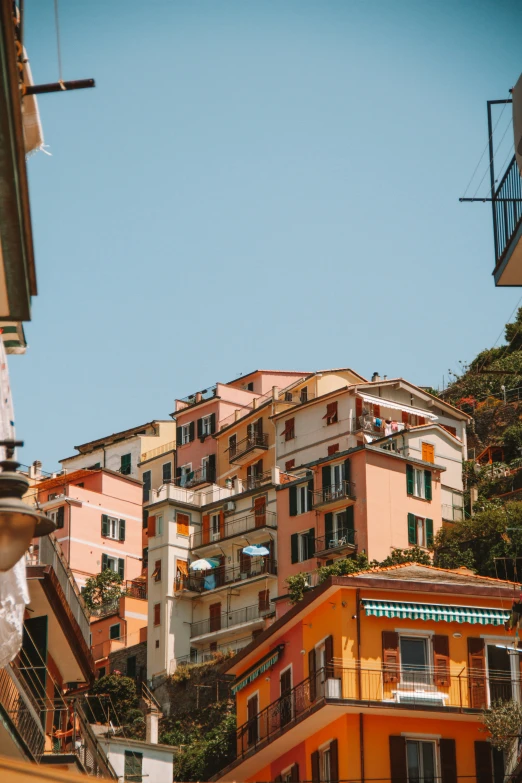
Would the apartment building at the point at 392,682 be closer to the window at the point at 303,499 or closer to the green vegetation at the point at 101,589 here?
the window at the point at 303,499

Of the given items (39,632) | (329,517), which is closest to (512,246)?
(39,632)

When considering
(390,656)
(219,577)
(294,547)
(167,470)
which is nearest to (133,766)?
(390,656)

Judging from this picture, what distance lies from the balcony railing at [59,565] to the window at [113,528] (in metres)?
53.9

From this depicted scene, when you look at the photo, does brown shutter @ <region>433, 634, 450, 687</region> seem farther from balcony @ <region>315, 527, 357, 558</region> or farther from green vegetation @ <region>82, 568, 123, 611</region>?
green vegetation @ <region>82, 568, 123, 611</region>

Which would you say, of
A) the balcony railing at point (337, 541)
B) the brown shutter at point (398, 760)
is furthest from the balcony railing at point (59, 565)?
the balcony railing at point (337, 541)

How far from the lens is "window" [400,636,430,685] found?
124 ft

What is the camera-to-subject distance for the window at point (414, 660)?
3772 cm

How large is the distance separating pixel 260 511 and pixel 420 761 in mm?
37094

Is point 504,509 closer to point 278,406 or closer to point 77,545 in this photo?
point 278,406

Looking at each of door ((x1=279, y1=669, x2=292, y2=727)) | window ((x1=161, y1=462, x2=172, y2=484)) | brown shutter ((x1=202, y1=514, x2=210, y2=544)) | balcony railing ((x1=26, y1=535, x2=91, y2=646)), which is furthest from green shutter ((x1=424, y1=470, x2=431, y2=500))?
balcony railing ((x1=26, y1=535, x2=91, y2=646))

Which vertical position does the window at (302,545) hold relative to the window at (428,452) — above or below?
below

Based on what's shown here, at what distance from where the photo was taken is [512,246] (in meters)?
17.3

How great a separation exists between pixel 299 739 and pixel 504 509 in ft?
101

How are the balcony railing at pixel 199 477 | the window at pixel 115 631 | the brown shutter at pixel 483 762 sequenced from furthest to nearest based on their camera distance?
the balcony railing at pixel 199 477, the window at pixel 115 631, the brown shutter at pixel 483 762
